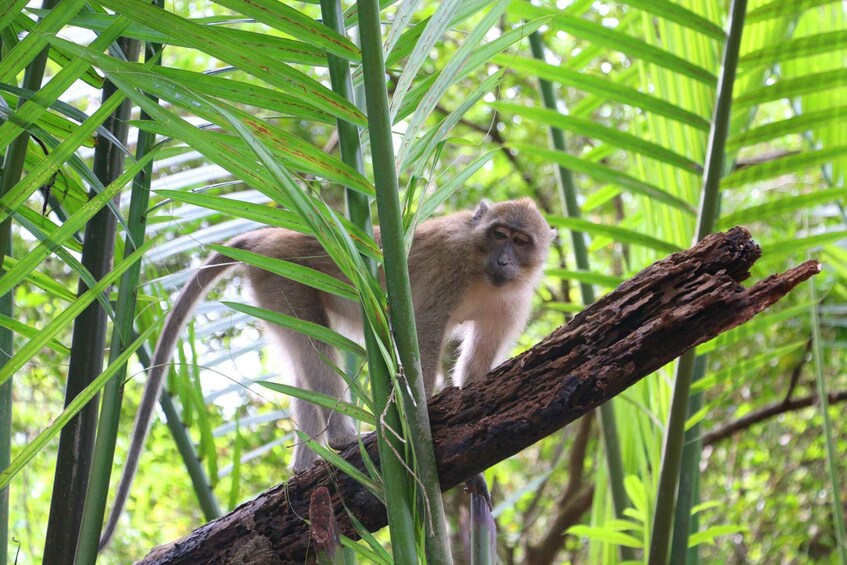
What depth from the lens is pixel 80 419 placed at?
6.72 feet

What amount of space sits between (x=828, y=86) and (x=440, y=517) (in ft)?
7.00

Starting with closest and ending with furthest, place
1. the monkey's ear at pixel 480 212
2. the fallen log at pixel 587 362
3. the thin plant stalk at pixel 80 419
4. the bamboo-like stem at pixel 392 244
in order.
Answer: the bamboo-like stem at pixel 392 244
the fallen log at pixel 587 362
the thin plant stalk at pixel 80 419
the monkey's ear at pixel 480 212

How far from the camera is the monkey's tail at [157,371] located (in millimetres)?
2549

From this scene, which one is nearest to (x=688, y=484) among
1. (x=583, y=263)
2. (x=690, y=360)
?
(x=690, y=360)

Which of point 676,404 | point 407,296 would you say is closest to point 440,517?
→ point 407,296

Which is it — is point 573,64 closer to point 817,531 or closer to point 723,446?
point 817,531

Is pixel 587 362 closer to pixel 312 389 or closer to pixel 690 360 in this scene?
pixel 690 360

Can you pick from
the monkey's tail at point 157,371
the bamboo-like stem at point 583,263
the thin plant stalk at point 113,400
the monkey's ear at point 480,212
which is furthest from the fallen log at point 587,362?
the monkey's ear at point 480,212

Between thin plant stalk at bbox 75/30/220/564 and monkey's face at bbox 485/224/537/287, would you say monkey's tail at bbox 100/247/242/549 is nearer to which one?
thin plant stalk at bbox 75/30/220/564

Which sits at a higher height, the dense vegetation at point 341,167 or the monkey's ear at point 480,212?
the monkey's ear at point 480,212

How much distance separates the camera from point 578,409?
1906 millimetres

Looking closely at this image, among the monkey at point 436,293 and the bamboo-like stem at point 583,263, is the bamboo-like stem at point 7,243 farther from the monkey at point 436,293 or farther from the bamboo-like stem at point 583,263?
the bamboo-like stem at point 583,263

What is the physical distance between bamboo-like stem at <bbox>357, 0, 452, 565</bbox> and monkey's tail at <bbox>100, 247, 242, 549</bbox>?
2.59 ft

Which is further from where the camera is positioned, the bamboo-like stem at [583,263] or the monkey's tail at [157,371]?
the bamboo-like stem at [583,263]
